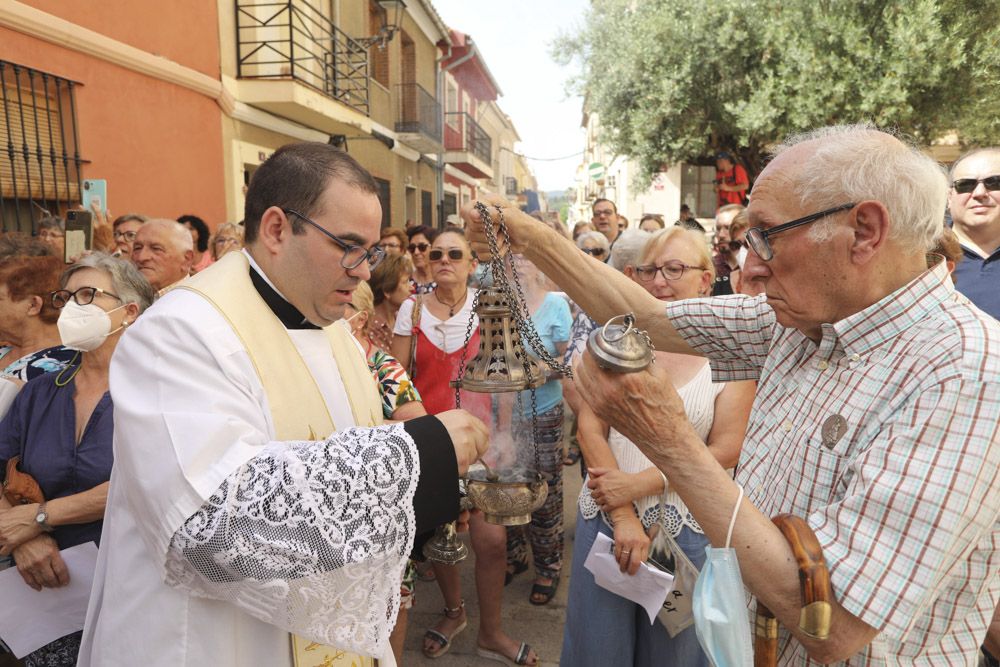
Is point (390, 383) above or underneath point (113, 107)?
underneath

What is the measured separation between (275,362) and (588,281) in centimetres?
110

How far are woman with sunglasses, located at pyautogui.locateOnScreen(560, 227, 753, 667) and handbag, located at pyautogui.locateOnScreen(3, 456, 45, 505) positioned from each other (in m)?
2.07

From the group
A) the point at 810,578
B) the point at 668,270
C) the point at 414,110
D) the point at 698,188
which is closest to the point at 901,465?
the point at 810,578

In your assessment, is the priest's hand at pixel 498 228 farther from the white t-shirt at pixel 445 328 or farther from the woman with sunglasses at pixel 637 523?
the white t-shirt at pixel 445 328

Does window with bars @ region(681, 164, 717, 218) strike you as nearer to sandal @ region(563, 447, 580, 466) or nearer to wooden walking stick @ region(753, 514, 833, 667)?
sandal @ region(563, 447, 580, 466)

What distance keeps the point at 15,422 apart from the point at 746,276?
8.90 ft

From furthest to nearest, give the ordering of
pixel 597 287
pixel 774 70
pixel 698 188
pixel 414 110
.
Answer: pixel 698 188 < pixel 414 110 < pixel 774 70 < pixel 597 287

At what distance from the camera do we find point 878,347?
1.46 meters

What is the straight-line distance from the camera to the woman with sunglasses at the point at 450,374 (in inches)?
139

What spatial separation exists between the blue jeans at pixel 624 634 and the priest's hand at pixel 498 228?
3.99 feet

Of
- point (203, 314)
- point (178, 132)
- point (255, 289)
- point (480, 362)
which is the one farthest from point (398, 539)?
point (178, 132)

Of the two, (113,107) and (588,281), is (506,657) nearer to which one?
(588,281)

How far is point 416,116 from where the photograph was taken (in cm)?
1789

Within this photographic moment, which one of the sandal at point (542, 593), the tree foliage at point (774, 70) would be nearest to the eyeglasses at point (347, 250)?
the sandal at point (542, 593)
